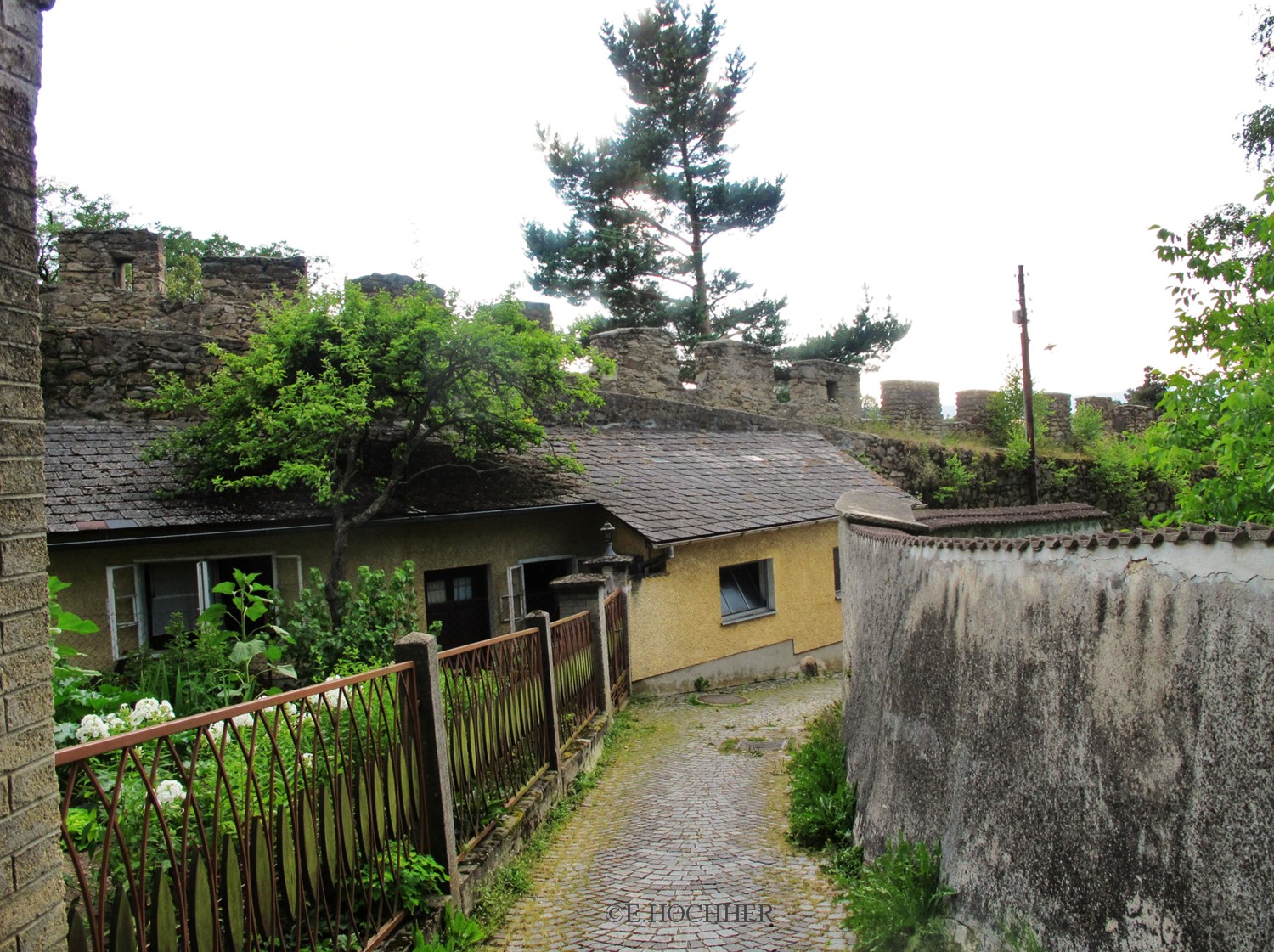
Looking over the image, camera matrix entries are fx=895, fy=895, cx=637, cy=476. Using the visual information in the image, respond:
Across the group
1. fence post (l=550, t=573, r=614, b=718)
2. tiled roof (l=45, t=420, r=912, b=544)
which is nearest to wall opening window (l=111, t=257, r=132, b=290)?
tiled roof (l=45, t=420, r=912, b=544)

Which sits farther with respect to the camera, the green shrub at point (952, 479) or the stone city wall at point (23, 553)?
the green shrub at point (952, 479)

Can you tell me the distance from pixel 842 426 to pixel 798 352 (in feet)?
23.3

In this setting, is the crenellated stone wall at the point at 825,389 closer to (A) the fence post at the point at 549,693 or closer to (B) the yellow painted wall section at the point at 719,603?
(B) the yellow painted wall section at the point at 719,603

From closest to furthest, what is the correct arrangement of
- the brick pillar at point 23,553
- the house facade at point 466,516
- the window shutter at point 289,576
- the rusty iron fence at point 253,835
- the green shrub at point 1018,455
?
the brick pillar at point 23,553 < the rusty iron fence at point 253,835 < the house facade at point 466,516 < the window shutter at point 289,576 < the green shrub at point 1018,455

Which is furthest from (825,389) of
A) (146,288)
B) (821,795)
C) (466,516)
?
(821,795)

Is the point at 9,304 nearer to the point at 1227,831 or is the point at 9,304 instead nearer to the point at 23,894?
the point at 23,894

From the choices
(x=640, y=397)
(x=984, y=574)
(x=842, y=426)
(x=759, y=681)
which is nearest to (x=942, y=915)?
(x=984, y=574)

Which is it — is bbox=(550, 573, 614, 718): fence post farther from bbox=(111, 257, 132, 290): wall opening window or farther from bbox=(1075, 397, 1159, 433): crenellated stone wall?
bbox=(1075, 397, 1159, 433): crenellated stone wall

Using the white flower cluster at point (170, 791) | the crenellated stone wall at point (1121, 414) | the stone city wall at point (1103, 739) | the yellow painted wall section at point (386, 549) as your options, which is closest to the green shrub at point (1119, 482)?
the crenellated stone wall at point (1121, 414)

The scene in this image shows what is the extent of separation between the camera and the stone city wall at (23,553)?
6.54 feet

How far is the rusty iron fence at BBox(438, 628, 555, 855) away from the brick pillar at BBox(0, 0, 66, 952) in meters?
2.42

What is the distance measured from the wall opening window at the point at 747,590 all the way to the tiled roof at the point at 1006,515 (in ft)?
7.60

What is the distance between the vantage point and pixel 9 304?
208 cm

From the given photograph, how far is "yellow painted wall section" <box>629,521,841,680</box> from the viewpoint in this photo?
11031mm
